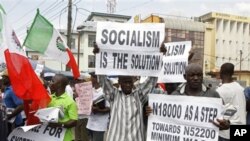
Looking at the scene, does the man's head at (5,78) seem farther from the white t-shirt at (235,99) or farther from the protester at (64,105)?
the white t-shirt at (235,99)

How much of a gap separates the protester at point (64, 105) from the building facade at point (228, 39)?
62.2 meters

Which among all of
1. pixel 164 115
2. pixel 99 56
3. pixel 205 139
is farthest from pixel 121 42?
pixel 205 139

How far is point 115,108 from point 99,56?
647 mm

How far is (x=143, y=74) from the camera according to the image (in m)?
5.15

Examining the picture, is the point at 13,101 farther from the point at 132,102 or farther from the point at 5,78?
the point at 132,102

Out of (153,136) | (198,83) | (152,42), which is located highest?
(152,42)

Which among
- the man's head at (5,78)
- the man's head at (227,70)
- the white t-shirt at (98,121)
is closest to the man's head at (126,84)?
the man's head at (227,70)

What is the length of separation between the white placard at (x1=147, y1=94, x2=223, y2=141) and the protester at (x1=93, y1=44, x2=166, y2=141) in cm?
14

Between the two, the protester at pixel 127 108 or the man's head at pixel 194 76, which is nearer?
the man's head at pixel 194 76

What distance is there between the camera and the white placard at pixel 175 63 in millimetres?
6398

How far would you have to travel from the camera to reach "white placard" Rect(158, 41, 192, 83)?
21.0 feet

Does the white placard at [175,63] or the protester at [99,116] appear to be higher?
the white placard at [175,63]

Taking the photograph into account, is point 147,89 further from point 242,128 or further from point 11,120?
point 11,120

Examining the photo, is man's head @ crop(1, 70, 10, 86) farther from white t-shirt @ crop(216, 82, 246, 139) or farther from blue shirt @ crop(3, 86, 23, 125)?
white t-shirt @ crop(216, 82, 246, 139)
